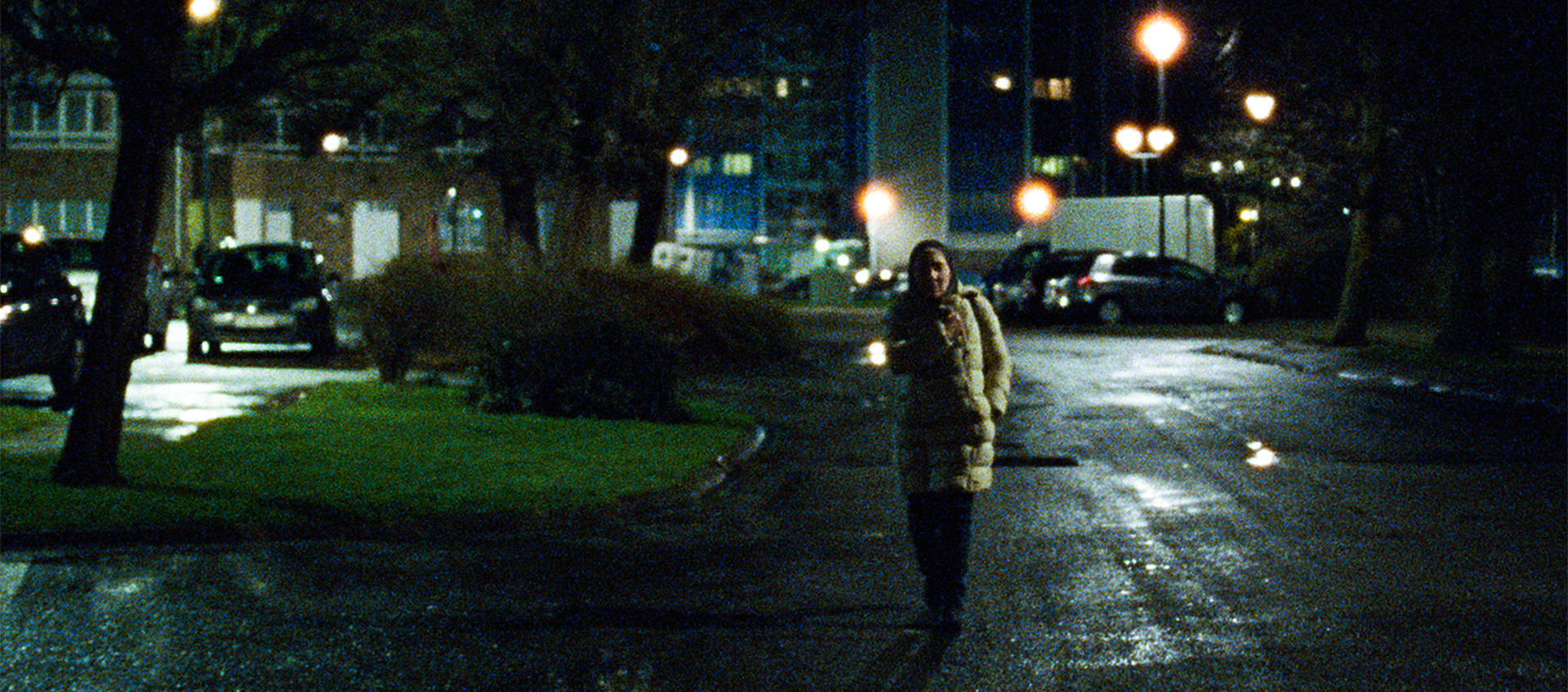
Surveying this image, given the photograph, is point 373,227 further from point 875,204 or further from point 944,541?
point 944,541

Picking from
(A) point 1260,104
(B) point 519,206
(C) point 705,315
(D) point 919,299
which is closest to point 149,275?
(B) point 519,206

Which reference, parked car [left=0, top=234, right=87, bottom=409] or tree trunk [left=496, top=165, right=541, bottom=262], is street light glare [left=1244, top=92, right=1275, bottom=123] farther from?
parked car [left=0, top=234, right=87, bottom=409]

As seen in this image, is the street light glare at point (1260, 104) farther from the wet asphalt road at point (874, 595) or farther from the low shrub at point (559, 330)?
the wet asphalt road at point (874, 595)

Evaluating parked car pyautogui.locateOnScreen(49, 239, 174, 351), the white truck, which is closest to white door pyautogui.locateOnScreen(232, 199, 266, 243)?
the white truck

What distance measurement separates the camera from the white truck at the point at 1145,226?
4834 cm

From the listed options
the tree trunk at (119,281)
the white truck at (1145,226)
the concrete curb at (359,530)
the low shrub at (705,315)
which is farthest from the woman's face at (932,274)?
the white truck at (1145,226)

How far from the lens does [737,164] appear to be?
97.4 meters

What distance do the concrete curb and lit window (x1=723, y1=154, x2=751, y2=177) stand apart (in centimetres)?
8375

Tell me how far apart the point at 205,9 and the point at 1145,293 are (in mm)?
28573

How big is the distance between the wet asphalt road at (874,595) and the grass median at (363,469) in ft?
2.03

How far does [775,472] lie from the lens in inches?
591

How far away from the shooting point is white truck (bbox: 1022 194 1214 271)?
48.3 meters

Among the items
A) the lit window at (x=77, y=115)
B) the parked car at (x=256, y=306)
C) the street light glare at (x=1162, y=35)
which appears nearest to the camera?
the parked car at (x=256, y=306)

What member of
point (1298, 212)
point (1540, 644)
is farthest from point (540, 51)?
point (1298, 212)
